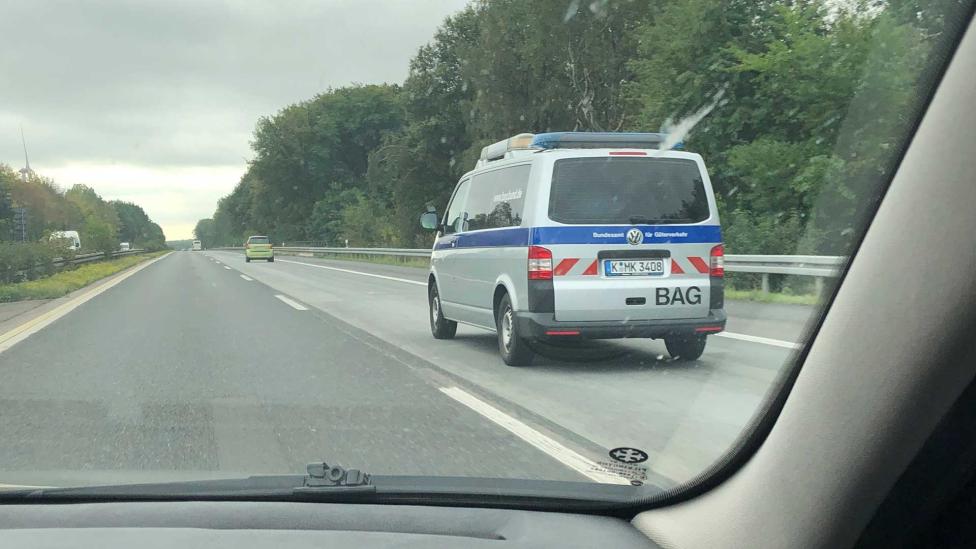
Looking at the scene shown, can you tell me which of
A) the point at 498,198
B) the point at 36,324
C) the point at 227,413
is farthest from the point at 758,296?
the point at 36,324

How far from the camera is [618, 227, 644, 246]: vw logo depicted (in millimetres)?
7930

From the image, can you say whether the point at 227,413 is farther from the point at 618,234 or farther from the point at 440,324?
the point at 440,324

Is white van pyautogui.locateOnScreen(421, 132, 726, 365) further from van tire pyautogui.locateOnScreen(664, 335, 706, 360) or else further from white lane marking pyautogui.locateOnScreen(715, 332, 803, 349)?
white lane marking pyautogui.locateOnScreen(715, 332, 803, 349)

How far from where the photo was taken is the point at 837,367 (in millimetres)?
1898

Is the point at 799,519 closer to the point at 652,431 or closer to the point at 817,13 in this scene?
the point at 817,13

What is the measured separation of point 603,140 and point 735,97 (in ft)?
11.8

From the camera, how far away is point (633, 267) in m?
7.97

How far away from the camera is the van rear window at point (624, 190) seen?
790 centimetres

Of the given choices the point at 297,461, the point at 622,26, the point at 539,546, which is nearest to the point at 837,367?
the point at 539,546

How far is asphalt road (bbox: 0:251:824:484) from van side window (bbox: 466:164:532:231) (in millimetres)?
1404

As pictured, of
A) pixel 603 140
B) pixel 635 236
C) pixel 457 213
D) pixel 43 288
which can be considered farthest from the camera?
pixel 43 288

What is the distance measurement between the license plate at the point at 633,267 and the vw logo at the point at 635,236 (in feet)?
0.51

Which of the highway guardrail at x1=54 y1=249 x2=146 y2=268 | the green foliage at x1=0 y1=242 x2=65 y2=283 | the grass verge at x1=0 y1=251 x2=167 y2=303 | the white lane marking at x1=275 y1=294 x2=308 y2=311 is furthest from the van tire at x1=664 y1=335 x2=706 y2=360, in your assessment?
the highway guardrail at x1=54 y1=249 x2=146 y2=268

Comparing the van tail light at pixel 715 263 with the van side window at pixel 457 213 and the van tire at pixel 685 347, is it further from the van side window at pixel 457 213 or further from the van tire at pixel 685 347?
the van side window at pixel 457 213
